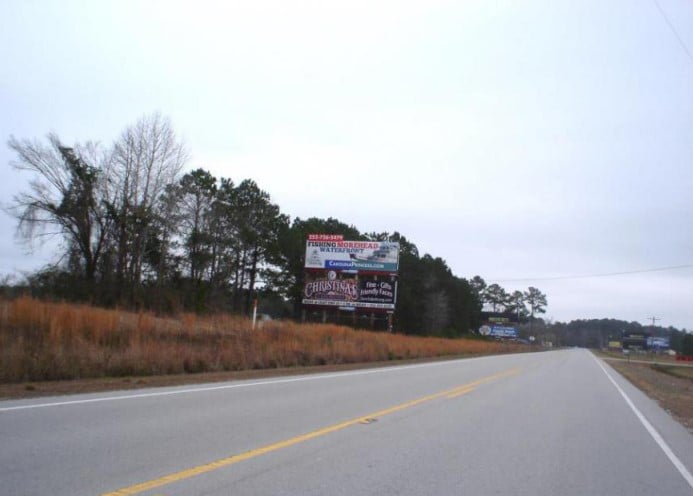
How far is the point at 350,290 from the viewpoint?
1946 inches

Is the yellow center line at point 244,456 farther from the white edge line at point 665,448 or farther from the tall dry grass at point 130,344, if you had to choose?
the tall dry grass at point 130,344

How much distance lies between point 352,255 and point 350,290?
114 inches

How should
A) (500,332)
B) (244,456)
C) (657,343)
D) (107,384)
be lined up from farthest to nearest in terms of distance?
(657,343) → (500,332) → (107,384) → (244,456)

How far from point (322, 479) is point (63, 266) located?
139ft

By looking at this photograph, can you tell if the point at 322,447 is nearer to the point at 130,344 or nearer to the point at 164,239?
the point at 130,344

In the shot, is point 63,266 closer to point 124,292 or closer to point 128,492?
point 124,292

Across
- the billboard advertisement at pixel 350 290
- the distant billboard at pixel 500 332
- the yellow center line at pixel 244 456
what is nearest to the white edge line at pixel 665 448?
the yellow center line at pixel 244 456

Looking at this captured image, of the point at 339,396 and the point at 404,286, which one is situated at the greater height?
the point at 404,286

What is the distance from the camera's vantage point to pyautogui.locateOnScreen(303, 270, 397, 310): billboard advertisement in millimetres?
48656

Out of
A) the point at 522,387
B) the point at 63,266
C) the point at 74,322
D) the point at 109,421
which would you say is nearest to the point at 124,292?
the point at 63,266

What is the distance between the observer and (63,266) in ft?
143

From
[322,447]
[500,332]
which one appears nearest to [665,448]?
[322,447]

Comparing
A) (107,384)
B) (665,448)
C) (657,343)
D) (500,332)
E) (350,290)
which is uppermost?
(350,290)

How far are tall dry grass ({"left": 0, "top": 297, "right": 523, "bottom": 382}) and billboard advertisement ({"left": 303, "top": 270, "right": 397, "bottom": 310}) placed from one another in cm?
1876
